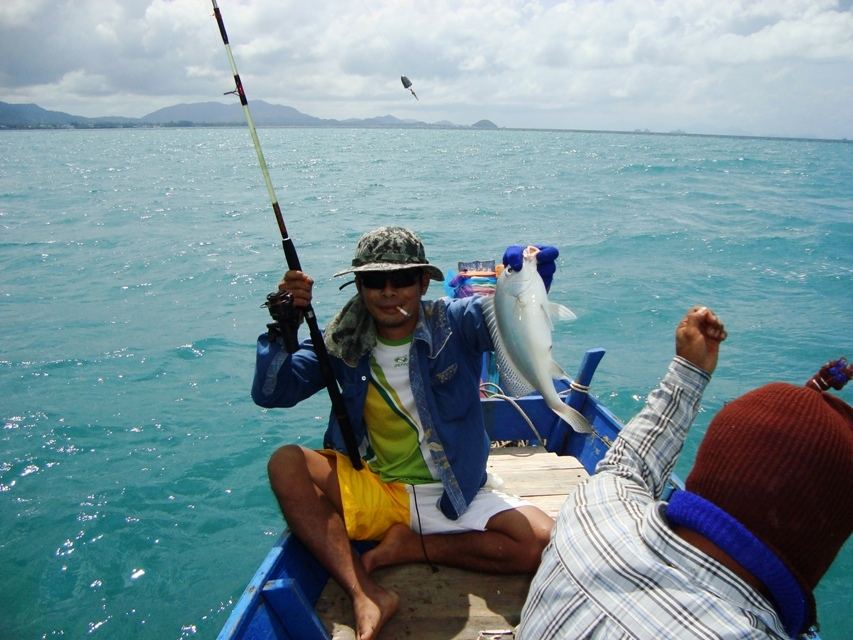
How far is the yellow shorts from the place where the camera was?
3316 mm

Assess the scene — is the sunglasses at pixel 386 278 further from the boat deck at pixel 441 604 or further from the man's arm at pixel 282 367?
the boat deck at pixel 441 604

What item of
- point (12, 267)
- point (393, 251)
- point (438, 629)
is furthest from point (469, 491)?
point (12, 267)

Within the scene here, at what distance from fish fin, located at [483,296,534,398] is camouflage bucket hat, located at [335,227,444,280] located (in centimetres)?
41

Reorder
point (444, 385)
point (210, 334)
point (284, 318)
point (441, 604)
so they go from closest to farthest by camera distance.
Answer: point (284, 318) → point (441, 604) → point (444, 385) → point (210, 334)

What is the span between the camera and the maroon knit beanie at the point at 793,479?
51.6 inches

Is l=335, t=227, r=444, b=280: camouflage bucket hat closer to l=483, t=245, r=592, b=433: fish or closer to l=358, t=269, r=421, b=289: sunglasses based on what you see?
l=358, t=269, r=421, b=289: sunglasses

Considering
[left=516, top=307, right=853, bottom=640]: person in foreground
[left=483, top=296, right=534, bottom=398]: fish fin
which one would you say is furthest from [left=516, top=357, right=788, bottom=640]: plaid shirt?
[left=483, top=296, right=534, bottom=398]: fish fin

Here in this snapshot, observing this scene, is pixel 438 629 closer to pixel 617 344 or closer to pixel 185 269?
pixel 617 344

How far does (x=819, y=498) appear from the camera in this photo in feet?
4.29

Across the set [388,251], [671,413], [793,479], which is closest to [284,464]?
[388,251]

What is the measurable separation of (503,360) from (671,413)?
Answer: 1.27 metres

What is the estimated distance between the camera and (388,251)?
3162 millimetres

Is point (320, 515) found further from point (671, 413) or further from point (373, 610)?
point (671, 413)

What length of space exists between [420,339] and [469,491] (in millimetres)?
902
